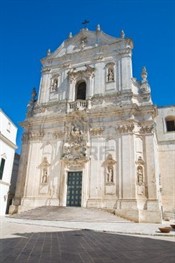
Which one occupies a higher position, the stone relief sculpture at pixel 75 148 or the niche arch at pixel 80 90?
the niche arch at pixel 80 90

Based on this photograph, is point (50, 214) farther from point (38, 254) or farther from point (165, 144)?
point (165, 144)

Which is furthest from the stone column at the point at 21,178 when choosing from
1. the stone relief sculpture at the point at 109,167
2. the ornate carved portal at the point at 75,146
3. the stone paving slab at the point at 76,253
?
the stone paving slab at the point at 76,253

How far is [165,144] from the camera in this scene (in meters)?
22.6

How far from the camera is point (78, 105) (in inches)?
814

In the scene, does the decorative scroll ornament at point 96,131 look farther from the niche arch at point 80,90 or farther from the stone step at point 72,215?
the stone step at point 72,215

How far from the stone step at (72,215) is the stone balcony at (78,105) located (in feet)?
29.3

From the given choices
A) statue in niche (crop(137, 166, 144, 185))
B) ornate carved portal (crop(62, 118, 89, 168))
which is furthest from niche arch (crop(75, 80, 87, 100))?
statue in niche (crop(137, 166, 144, 185))

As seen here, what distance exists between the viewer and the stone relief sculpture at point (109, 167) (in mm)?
17594

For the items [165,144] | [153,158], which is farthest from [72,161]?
[165,144]

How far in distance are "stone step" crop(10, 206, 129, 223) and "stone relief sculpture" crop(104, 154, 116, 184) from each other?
2.61 meters

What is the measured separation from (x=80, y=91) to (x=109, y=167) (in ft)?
29.1

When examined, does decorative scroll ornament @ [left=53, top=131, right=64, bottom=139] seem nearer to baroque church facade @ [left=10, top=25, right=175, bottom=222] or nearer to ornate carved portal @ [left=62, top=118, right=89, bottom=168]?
baroque church facade @ [left=10, top=25, right=175, bottom=222]

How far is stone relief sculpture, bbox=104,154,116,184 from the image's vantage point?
17.6m

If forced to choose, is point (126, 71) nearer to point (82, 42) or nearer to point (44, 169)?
point (82, 42)
